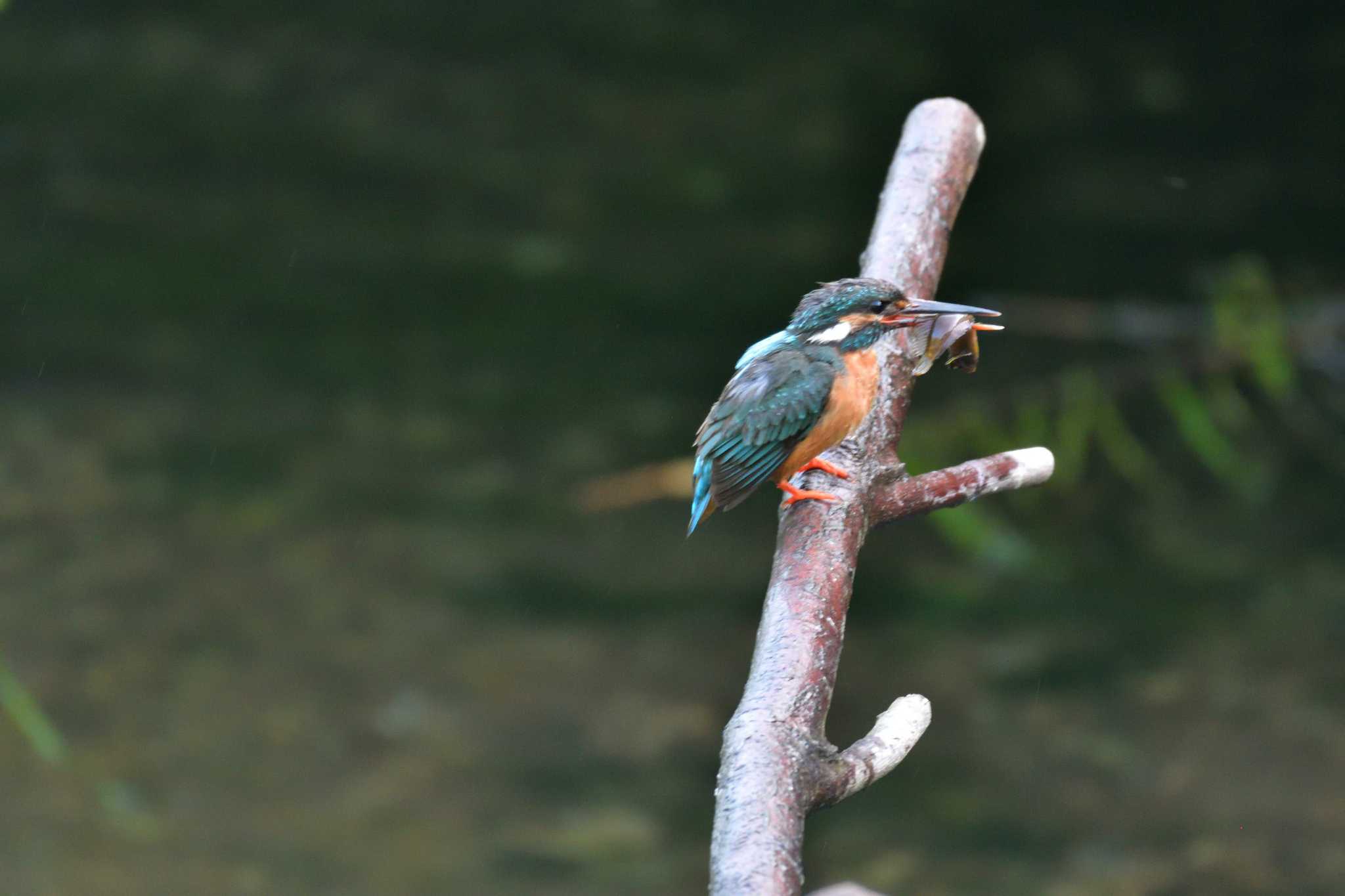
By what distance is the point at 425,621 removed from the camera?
3.81 meters

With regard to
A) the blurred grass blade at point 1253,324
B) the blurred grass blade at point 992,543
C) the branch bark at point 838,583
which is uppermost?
the blurred grass blade at point 1253,324

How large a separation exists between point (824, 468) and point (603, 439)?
2.74 metres

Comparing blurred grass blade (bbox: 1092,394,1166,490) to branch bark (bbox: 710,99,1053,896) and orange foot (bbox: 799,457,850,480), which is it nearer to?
branch bark (bbox: 710,99,1053,896)

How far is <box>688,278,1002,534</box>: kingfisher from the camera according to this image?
60.5 inches

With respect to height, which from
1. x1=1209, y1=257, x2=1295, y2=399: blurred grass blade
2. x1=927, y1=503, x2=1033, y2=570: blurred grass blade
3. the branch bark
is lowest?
the branch bark

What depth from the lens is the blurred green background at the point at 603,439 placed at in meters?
3.38

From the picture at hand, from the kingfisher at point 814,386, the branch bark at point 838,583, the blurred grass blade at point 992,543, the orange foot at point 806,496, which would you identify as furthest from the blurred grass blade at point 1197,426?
the orange foot at point 806,496

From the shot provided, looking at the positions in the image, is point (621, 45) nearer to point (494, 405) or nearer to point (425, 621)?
point (494, 405)

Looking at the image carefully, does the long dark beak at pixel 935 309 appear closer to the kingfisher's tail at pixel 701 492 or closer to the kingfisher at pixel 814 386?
the kingfisher at pixel 814 386

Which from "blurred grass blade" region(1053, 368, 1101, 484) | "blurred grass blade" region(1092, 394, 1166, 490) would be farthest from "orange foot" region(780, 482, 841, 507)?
"blurred grass blade" region(1092, 394, 1166, 490)

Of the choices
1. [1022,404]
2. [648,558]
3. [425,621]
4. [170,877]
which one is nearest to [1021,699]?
[1022,404]

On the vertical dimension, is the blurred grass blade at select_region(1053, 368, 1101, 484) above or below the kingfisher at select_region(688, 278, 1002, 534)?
above

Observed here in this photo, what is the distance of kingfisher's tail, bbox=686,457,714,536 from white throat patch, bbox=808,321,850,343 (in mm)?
174

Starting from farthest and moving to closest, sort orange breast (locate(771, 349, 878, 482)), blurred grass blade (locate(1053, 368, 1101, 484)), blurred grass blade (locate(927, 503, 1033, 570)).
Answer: blurred grass blade (locate(927, 503, 1033, 570)) → blurred grass blade (locate(1053, 368, 1101, 484)) → orange breast (locate(771, 349, 878, 482))
